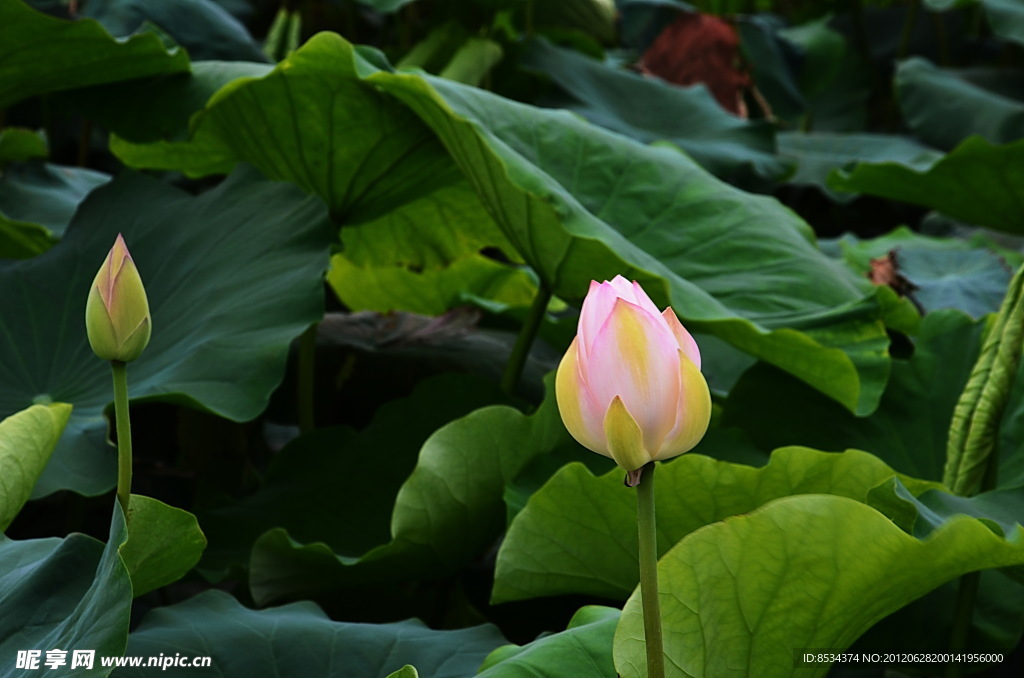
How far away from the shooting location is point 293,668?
2.07ft

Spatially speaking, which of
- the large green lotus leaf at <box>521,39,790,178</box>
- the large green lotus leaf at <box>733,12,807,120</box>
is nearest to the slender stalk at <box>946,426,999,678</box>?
the large green lotus leaf at <box>521,39,790,178</box>

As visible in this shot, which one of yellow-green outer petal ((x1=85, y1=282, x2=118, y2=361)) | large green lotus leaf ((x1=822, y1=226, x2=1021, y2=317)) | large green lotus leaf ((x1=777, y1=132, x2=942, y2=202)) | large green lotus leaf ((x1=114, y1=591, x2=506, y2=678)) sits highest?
yellow-green outer petal ((x1=85, y1=282, x2=118, y2=361))

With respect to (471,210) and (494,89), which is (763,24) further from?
(471,210)

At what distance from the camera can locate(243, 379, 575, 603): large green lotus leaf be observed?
0.79 metres

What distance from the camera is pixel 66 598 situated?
57 cm

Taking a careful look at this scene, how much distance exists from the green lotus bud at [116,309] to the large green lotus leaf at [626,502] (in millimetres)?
279

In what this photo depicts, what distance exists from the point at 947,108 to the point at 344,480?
1539 millimetres

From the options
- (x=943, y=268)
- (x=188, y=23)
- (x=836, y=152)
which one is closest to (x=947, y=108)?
(x=836, y=152)

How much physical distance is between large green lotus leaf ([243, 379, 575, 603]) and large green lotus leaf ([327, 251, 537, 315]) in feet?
1.93

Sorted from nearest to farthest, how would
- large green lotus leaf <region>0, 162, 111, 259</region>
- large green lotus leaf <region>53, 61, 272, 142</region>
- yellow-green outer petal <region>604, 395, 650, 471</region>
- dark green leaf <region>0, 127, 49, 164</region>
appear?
yellow-green outer petal <region>604, 395, 650, 471</region> < large green lotus leaf <region>53, 61, 272, 142</region> < large green lotus leaf <region>0, 162, 111, 259</region> < dark green leaf <region>0, 127, 49, 164</region>

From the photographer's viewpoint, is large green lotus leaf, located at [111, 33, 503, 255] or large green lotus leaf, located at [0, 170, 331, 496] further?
large green lotus leaf, located at [111, 33, 503, 255]

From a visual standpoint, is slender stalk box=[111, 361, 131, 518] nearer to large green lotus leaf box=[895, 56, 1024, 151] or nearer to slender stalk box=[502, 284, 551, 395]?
slender stalk box=[502, 284, 551, 395]

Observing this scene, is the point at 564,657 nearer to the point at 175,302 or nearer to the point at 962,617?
the point at 962,617

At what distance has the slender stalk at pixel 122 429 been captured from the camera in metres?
0.55
